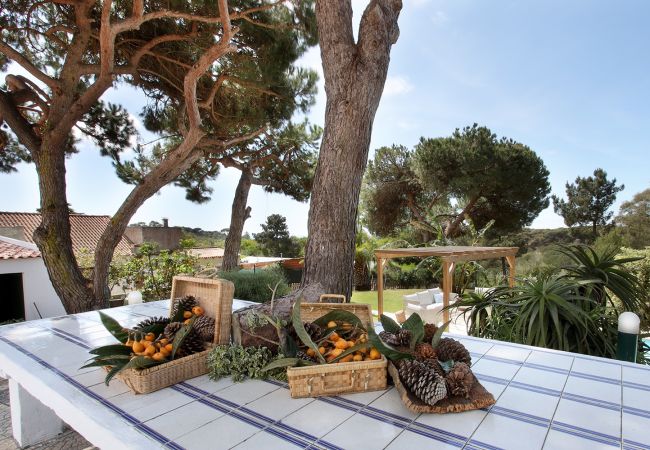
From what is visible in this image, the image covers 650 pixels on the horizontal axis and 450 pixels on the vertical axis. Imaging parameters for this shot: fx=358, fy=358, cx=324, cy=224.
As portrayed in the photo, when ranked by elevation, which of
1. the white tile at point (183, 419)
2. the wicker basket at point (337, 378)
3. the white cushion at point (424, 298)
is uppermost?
the wicker basket at point (337, 378)

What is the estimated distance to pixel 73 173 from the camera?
5344 millimetres

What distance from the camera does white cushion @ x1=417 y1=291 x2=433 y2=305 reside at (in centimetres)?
586

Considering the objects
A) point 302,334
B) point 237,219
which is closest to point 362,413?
point 302,334

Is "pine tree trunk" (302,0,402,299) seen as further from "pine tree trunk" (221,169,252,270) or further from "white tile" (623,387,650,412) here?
"pine tree trunk" (221,169,252,270)

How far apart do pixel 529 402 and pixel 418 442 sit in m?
0.44

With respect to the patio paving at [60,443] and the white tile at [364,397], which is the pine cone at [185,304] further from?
the patio paving at [60,443]

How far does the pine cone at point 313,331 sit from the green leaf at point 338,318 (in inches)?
1.9

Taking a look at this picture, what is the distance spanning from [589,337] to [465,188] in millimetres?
10050

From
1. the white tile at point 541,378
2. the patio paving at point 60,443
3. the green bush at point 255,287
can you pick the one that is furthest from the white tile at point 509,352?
the green bush at point 255,287

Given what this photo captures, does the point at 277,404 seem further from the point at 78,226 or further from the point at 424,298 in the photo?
the point at 78,226

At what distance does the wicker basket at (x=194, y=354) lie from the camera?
116 centimetres

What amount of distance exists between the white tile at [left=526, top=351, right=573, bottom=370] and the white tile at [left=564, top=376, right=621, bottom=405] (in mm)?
136

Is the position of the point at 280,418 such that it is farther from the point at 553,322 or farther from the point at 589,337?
the point at 589,337

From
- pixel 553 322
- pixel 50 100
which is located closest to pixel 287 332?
pixel 553 322
